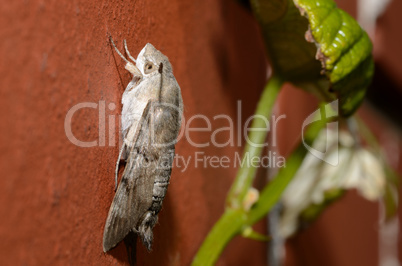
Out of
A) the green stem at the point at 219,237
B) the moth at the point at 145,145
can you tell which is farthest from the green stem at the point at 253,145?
the moth at the point at 145,145

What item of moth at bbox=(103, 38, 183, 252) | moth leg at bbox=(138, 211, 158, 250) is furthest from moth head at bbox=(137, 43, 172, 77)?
moth leg at bbox=(138, 211, 158, 250)

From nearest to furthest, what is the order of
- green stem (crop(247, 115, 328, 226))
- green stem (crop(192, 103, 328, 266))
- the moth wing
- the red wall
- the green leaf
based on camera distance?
the red wall → the moth wing → the green leaf → green stem (crop(192, 103, 328, 266)) → green stem (crop(247, 115, 328, 226))

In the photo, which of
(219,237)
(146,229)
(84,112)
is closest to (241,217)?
(219,237)

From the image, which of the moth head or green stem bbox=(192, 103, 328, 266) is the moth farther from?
green stem bbox=(192, 103, 328, 266)

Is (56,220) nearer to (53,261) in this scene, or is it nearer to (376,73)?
(53,261)

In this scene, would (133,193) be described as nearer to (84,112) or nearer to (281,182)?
(84,112)

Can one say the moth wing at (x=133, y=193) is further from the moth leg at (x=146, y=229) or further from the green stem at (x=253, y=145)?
the green stem at (x=253, y=145)
